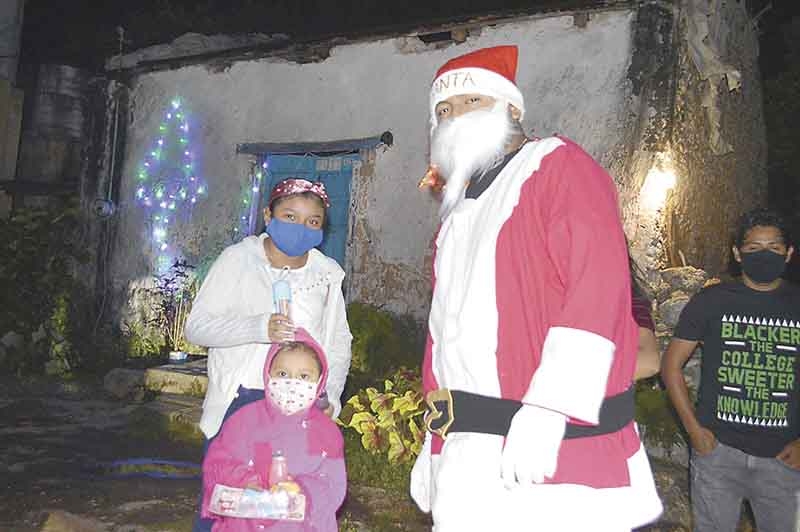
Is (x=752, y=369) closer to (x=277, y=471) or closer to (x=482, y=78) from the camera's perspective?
(x=482, y=78)

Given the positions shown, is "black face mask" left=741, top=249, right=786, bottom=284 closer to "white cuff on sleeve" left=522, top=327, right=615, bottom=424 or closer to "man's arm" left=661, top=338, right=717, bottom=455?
"man's arm" left=661, top=338, right=717, bottom=455

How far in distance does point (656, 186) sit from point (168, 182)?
6.58 metres

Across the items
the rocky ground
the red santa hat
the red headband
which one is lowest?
the rocky ground

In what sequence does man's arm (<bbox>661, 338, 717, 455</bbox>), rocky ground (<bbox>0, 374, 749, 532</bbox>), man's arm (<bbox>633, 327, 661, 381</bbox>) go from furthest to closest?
rocky ground (<bbox>0, 374, 749, 532</bbox>) → man's arm (<bbox>661, 338, 717, 455</bbox>) → man's arm (<bbox>633, 327, 661, 381</bbox>)

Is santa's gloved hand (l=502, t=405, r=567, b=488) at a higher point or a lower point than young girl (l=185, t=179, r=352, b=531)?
lower

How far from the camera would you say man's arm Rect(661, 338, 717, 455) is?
318cm

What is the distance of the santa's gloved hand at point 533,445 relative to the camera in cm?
171

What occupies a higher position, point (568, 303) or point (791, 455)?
point (568, 303)

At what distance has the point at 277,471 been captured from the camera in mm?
2682

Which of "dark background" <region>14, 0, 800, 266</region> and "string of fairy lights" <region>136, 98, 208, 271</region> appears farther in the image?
"dark background" <region>14, 0, 800, 266</region>

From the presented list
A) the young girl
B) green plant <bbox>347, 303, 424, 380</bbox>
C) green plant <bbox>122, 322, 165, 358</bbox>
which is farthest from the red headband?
green plant <bbox>122, 322, 165, 358</bbox>

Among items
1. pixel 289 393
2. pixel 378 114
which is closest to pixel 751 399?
pixel 289 393

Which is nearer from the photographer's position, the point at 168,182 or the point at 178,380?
the point at 178,380

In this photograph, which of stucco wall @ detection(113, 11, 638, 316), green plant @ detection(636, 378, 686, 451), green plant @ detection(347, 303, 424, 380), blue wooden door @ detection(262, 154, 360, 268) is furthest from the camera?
blue wooden door @ detection(262, 154, 360, 268)
